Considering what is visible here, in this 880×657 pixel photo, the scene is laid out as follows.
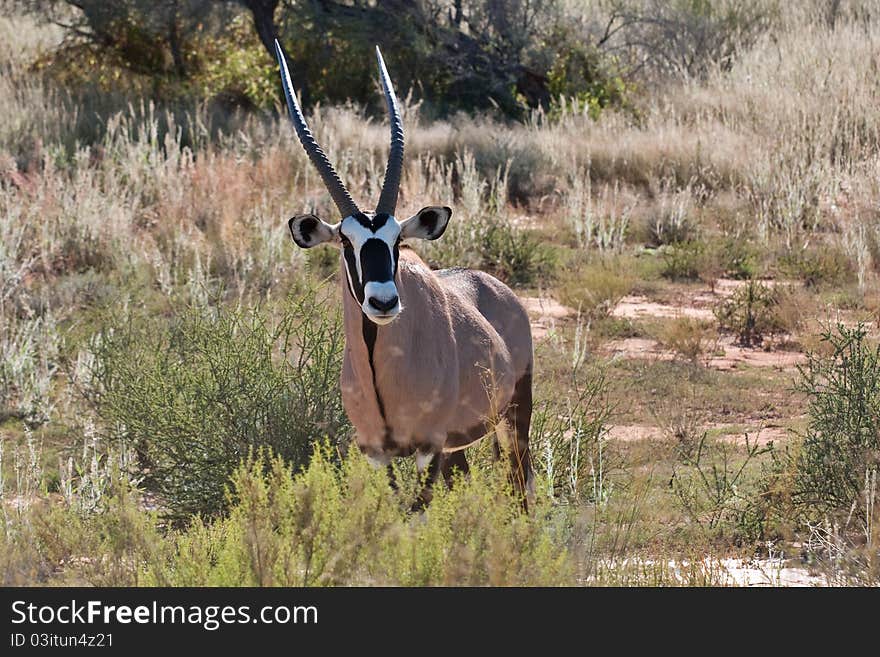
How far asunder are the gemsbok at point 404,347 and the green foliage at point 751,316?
514 cm

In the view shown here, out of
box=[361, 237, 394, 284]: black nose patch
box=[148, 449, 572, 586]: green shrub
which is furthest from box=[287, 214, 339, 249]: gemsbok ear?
box=[148, 449, 572, 586]: green shrub

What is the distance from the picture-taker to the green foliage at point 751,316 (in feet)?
36.2

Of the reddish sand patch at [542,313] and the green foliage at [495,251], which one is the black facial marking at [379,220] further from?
the green foliage at [495,251]

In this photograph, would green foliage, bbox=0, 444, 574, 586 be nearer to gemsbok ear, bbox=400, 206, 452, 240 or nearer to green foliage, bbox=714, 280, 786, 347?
gemsbok ear, bbox=400, 206, 452, 240

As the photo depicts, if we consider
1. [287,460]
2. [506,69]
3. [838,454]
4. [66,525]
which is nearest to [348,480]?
[66,525]

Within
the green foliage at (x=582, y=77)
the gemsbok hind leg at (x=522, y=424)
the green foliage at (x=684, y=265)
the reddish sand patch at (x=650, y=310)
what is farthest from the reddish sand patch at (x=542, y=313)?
the green foliage at (x=582, y=77)

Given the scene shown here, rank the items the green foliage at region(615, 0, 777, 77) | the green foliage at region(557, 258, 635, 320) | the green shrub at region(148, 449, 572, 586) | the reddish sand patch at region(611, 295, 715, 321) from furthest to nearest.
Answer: the green foliage at region(615, 0, 777, 77), the reddish sand patch at region(611, 295, 715, 321), the green foliage at region(557, 258, 635, 320), the green shrub at region(148, 449, 572, 586)

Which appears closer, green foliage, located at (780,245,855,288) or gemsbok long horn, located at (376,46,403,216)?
gemsbok long horn, located at (376,46,403,216)

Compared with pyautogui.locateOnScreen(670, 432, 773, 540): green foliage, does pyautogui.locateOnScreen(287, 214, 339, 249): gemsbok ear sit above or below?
above

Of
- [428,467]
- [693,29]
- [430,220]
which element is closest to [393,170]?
[430,220]

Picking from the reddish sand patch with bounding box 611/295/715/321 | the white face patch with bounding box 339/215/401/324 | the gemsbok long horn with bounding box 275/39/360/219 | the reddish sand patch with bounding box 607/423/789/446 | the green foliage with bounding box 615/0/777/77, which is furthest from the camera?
the green foliage with bounding box 615/0/777/77

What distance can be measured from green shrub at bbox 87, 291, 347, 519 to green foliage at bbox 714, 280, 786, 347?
15.4ft

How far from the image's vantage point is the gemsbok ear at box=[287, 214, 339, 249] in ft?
19.1
